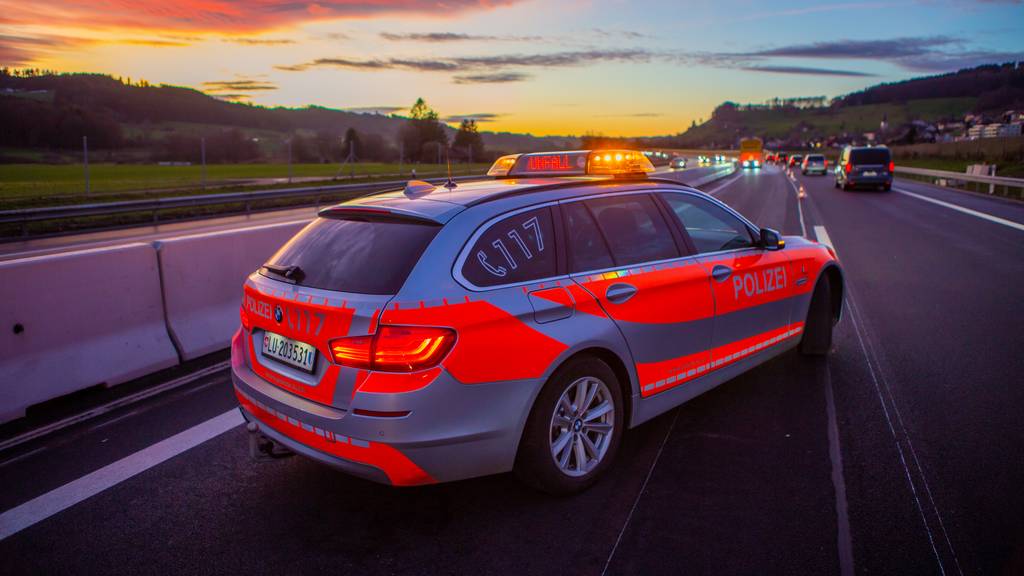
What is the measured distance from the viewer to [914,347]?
629 cm

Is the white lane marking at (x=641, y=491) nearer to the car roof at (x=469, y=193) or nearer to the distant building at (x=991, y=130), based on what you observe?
the car roof at (x=469, y=193)

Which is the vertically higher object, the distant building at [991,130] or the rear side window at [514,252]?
the distant building at [991,130]

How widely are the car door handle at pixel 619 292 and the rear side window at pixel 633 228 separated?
0.56 ft

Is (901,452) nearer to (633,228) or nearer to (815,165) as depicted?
(633,228)

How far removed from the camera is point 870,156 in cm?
3020

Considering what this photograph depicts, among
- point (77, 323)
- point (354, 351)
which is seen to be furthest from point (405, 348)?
point (77, 323)

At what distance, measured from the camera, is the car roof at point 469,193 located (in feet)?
11.7

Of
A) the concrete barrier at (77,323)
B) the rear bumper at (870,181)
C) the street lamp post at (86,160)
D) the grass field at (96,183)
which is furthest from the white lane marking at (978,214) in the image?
the street lamp post at (86,160)

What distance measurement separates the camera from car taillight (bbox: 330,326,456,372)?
9.92 ft

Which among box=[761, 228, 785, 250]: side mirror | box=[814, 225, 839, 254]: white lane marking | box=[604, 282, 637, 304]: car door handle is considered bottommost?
box=[814, 225, 839, 254]: white lane marking

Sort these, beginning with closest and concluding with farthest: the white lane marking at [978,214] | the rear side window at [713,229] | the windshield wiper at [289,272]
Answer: the windshield wiper at [289,272] < the rear side window at [713,229] < the white lane marking at [978,214]

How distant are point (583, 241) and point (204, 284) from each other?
4.01m

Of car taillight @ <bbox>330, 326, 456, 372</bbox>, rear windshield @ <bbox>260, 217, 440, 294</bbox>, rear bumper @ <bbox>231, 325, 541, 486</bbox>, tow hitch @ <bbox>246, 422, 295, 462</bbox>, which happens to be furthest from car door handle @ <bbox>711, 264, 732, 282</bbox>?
tow hitch @ <bbox>246, 422, 295, 462</bbox>

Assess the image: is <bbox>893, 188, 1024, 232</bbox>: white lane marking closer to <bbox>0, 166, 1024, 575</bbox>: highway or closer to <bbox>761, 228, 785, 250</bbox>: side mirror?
<bbox>0, 166, 1024, 575</bbox>: highway
